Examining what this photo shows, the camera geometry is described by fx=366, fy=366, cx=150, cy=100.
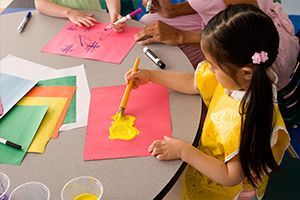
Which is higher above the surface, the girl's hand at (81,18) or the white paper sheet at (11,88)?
the girl's hand at (81,18)

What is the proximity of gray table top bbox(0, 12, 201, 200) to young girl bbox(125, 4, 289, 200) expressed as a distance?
4 centimetres

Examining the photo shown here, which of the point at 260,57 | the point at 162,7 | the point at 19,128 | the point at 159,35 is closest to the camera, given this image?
the point at 260,57

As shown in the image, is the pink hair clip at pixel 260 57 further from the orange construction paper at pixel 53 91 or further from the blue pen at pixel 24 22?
the blue pen at pixel 24 22

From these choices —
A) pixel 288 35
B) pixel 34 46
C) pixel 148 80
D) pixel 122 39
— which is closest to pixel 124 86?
pixel 148 80

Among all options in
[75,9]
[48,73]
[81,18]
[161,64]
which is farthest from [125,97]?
[75,9]

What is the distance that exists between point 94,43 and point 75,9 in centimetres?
26

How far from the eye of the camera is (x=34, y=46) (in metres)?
1.22

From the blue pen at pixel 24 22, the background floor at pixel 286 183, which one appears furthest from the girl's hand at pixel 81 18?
the background floor at pixel 286 183

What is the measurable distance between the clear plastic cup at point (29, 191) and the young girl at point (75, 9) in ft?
2.10

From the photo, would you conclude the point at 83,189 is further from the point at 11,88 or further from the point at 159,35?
the point at 159,35

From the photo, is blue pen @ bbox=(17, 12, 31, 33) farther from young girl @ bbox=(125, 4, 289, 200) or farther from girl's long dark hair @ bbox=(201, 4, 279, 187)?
girl's long dark hair @ bbox=(201, 4, 279, 187)

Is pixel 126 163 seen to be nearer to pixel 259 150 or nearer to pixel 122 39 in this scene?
pixel 259 150

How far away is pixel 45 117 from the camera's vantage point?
97 centimetres

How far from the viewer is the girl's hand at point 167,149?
2.73 ft
